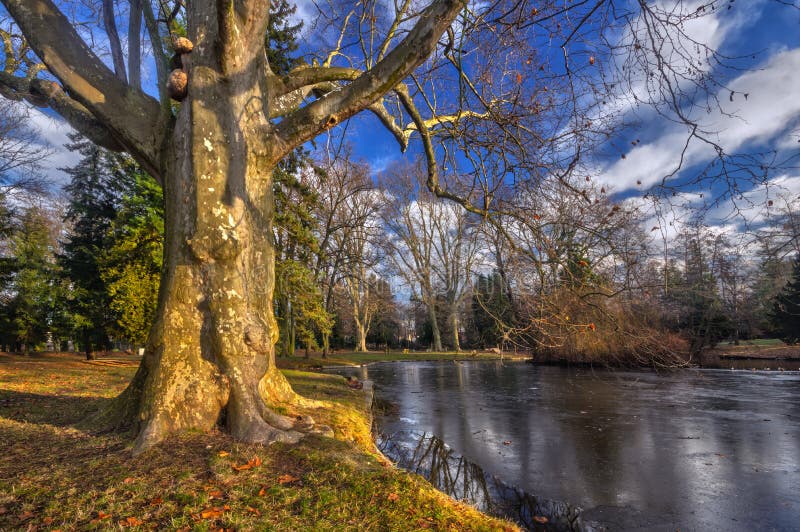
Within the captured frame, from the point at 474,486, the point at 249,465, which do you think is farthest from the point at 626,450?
the point at 249,465

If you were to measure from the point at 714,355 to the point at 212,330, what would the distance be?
911 inches

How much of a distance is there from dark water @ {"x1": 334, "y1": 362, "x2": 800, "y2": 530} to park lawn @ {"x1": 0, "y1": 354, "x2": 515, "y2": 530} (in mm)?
1647

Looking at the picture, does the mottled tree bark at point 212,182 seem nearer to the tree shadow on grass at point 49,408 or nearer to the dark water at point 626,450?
the tree shadow on grass at point 49,408

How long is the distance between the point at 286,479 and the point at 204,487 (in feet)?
1.90

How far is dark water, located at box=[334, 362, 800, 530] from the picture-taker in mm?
3965

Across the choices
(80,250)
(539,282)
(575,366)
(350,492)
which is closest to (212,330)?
(350,492)

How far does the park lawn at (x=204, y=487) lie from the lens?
2510 mm

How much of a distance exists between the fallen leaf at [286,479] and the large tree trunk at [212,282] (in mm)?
804

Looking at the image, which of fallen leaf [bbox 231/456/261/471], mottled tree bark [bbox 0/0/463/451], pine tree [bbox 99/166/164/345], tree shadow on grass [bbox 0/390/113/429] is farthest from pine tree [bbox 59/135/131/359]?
fallen leaf [bbox 231/456/261/471]

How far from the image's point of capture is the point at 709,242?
318 cm

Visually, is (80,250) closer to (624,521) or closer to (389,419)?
(389,419)

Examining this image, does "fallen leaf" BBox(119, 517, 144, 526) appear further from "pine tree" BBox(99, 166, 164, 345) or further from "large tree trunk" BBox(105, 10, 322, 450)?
"pine tree" BBox(99, 166, 164, 345)

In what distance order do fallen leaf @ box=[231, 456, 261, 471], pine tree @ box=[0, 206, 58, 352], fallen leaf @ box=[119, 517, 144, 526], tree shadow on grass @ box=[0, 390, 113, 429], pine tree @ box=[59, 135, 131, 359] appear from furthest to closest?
pine tree @ box=[0, 206, 58, 352], pine tree @ box=[59, 135, 131, 359], tree shadow on grass @ box=[0, 390, 113, 429], fallen leaf @ box=[231, 456, 261, 471], fallen leaf @ box=[119, 517, 144, 526]

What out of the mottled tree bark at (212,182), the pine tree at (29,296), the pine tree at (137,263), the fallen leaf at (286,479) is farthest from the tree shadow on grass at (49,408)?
the pine tree at (29,296)
